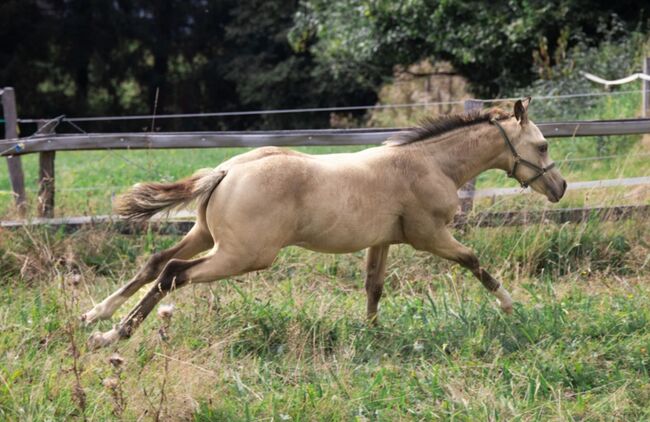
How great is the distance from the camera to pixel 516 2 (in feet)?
55.3

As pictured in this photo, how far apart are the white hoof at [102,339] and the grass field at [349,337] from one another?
0.30ft

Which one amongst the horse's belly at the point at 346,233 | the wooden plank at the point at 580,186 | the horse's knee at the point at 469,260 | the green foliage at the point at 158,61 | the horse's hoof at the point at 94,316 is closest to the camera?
the horse's hoof at the point at 94,316

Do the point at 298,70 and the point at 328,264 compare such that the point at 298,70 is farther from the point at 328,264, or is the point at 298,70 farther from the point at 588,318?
the point at 588,318

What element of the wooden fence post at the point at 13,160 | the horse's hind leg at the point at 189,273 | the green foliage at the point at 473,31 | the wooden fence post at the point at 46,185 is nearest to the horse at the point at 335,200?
the horse's hind leg at the point at 189,273

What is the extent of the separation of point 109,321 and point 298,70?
22524 mm

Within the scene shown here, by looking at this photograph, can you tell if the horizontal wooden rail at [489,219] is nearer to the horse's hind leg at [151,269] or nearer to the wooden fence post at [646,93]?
the horse's hind leg at [151,269]

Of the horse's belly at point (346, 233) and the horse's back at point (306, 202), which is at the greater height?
the horse's back at point (306, 202)

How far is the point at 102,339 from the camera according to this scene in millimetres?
5312

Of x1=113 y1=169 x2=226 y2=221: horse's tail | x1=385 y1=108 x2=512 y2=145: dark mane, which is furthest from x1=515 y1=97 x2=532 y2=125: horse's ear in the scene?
x1=113 y1=169 x2=226 y2=221: horse's tail

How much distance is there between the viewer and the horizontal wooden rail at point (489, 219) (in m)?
8.04

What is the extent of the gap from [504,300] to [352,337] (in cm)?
120

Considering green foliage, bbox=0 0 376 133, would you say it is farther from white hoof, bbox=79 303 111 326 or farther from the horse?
white hoof, bbox=79 303 111 326

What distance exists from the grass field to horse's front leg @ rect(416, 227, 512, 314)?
0.44 ft

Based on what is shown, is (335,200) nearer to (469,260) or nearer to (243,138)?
(469,260)
